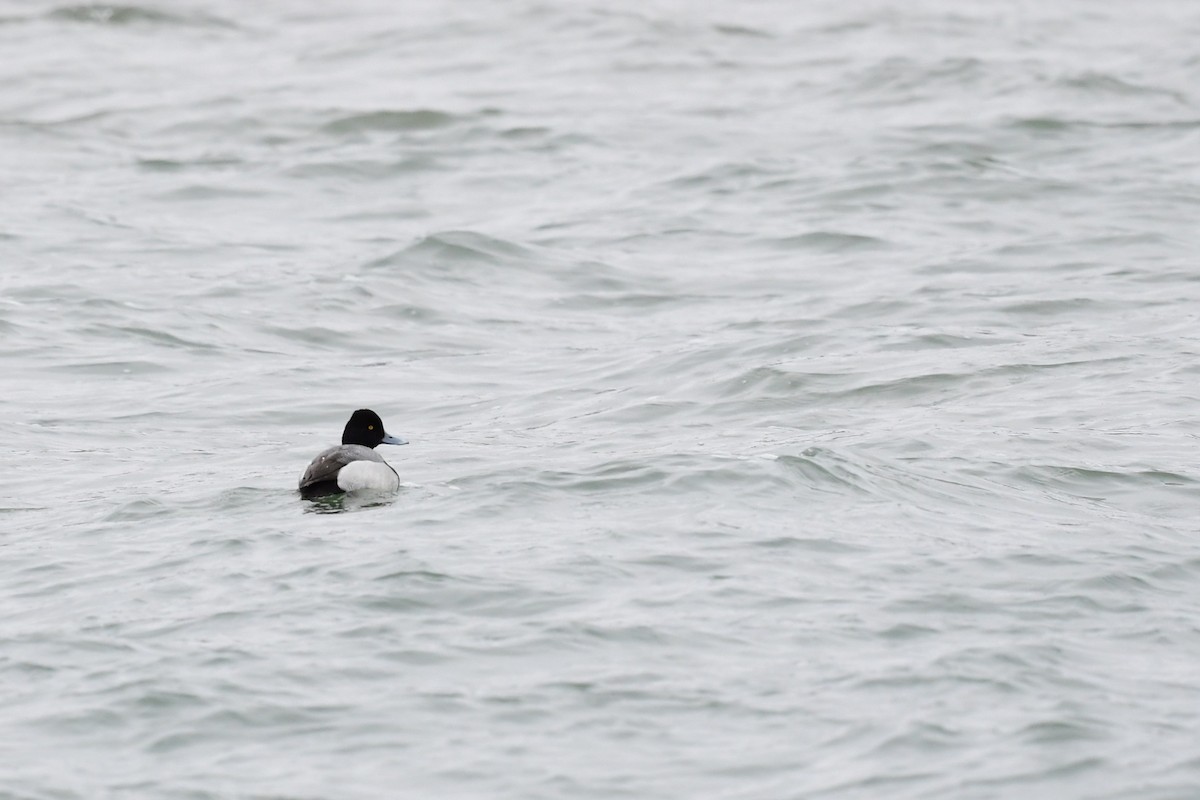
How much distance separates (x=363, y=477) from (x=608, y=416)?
8.64 feet

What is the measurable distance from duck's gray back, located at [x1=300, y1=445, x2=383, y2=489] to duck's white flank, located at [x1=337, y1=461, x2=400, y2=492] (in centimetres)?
5

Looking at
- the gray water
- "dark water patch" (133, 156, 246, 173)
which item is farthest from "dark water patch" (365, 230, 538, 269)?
"dark water patch" (133, 156, 246, 173)

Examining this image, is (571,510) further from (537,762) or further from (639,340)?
(639,340)

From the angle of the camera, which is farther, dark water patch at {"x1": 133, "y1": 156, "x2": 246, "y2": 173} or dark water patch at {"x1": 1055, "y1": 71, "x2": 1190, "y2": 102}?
dark water patch at {"x1": 1055, "y1": 71, "x2": 1190, "y2": 102}

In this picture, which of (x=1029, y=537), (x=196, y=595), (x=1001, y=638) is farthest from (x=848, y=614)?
(x=196, y=595)

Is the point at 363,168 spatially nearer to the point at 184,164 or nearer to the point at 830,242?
the point at 184,164

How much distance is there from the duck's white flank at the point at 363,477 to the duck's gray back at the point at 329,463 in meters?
0.05

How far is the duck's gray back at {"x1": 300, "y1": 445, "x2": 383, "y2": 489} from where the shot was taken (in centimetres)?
1080

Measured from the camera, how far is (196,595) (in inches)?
357

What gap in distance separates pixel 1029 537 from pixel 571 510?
7.79 ft

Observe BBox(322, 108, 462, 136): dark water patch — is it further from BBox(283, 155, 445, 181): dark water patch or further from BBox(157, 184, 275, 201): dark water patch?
BBox(157, 184, 275, 201): dark water patch

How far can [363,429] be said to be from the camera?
37.7 feet

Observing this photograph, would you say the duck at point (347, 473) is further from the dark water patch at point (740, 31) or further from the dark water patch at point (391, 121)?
the dark water patch at point (740, 31)

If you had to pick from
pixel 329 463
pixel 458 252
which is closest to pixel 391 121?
pixel 458 252
